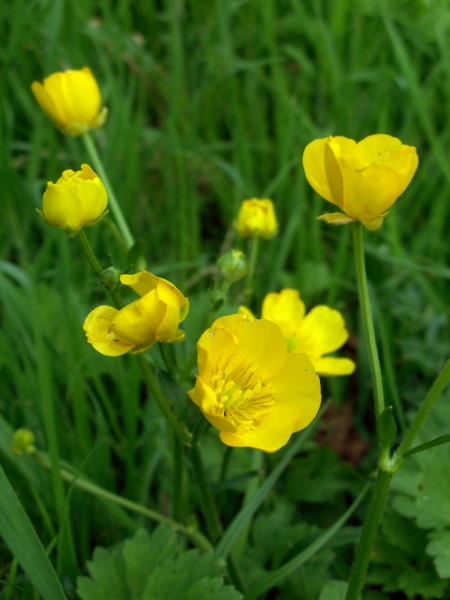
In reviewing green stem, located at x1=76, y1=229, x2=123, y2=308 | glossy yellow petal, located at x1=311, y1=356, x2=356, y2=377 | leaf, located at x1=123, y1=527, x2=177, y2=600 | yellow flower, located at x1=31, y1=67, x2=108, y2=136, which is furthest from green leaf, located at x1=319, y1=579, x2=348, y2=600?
yellow flower, located at x1=31, y1=67, x2=108, y2=136

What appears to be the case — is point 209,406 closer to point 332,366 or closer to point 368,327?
point 368,327

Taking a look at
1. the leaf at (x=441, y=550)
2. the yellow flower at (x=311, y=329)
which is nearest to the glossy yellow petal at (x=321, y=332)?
the yellow flower at (x=311, y=329)

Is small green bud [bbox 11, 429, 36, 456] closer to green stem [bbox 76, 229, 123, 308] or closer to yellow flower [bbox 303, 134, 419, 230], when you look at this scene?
green stem [bbox 76, 229, 123, 308]

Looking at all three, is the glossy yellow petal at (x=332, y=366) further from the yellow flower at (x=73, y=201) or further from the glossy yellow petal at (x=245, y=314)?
the yellow flower at (x=73, y=201)

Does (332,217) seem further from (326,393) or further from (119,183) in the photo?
(119,183)

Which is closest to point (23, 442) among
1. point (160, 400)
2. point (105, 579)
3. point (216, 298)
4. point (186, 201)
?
point (105, 579)

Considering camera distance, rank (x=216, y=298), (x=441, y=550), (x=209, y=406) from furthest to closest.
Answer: (x=441, y=550), (x=216, y=298), (x=209, y=406)
